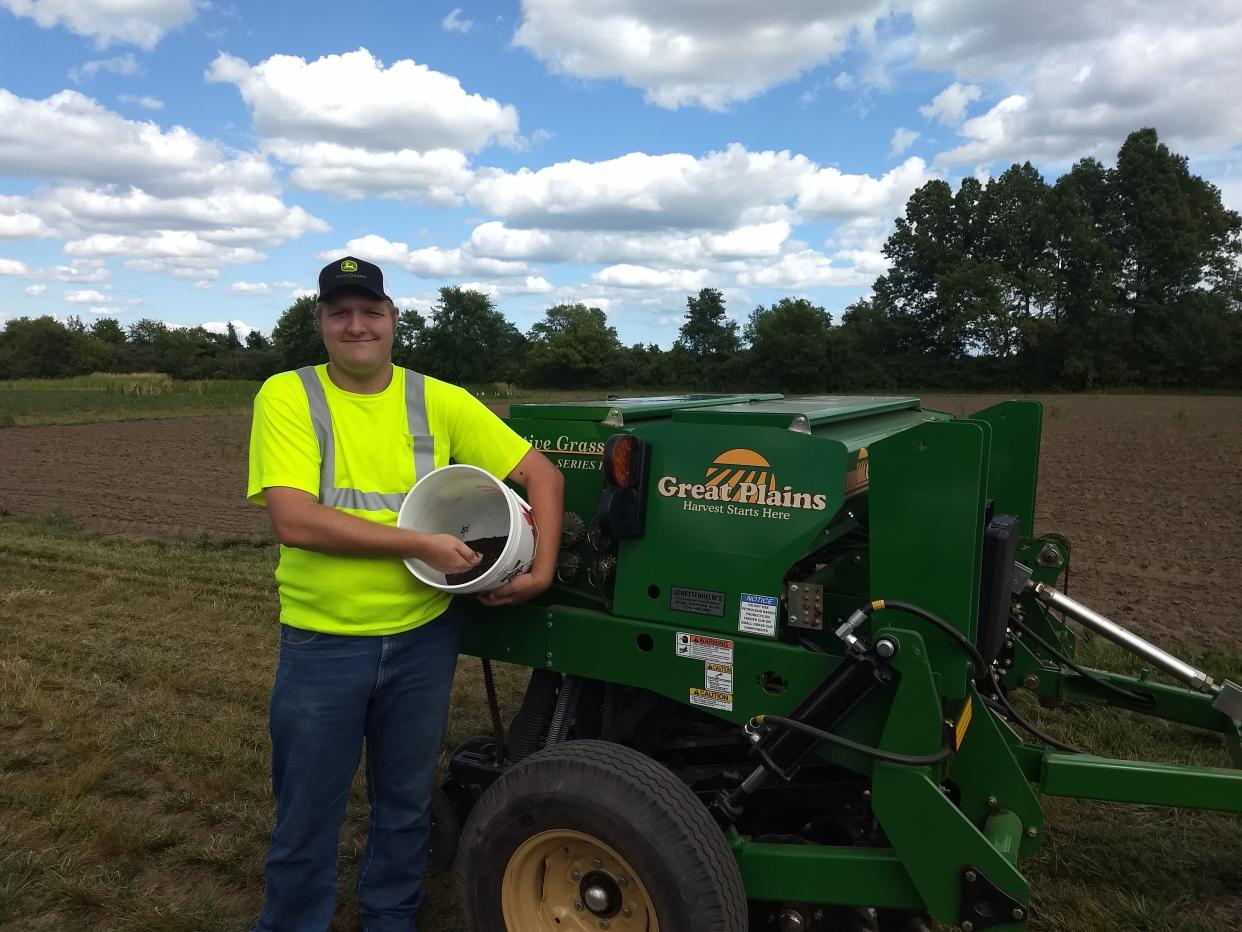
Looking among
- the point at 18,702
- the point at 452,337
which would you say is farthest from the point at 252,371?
the point at 18,702

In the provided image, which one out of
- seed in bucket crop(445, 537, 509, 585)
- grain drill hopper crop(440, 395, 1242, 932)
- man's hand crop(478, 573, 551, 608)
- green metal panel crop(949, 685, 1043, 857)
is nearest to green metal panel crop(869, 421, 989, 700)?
grain drill hopper crop(440, 395, 1242, 932)

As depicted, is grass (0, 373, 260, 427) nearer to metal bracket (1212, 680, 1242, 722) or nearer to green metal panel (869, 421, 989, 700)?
green metal panel (869, 421, 989, 700)

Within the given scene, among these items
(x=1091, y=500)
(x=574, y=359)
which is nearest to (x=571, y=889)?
(x=1091, y=500)

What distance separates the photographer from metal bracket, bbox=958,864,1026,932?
7.17 ft

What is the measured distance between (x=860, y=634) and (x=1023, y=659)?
5.54ft

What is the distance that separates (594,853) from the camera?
2.51 metres

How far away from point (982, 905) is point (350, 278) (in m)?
2.41

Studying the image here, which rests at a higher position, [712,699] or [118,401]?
[712,699]

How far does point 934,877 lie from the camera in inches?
88.9

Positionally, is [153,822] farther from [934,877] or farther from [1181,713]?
[1181,713]

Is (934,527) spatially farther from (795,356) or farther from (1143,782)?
(795,356)

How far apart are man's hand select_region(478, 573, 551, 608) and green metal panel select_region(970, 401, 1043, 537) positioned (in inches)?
88.5

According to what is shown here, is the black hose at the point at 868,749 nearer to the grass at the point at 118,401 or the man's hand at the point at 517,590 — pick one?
the man's hand at the point at 517,590

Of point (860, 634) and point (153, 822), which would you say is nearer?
point (860, 634)
